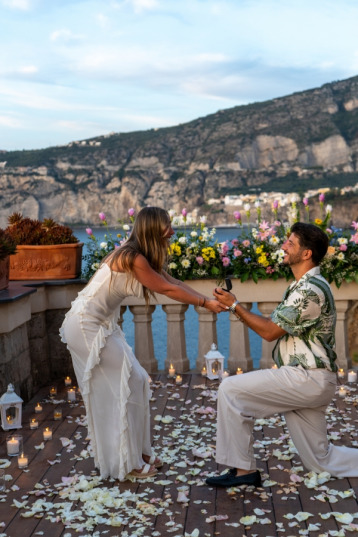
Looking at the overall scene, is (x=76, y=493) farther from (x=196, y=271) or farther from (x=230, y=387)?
(x=196, y=271)

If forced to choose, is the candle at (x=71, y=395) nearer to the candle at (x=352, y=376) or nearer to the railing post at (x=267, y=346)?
the railing post at (x=267, y=346)

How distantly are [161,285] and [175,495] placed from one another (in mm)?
1139

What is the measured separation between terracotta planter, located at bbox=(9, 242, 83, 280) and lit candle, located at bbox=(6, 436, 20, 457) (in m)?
2.49

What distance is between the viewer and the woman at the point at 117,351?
4.17 metres

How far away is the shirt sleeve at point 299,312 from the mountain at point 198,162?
2631 inches

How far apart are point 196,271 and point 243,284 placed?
450 mm

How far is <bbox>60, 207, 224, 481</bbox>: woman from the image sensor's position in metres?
4.17

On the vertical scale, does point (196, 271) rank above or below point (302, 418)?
above

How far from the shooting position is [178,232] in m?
7.00

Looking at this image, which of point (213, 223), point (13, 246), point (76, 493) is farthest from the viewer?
point (213, 223)

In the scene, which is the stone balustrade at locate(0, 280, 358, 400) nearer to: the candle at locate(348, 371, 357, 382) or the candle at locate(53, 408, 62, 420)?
the candle at locate(348, 371, 357, 382)

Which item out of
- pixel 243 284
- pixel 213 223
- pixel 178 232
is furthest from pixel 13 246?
pixel 213 223

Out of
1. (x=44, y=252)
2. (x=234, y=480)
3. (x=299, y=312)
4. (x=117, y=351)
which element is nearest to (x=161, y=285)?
(x=117, y=351)

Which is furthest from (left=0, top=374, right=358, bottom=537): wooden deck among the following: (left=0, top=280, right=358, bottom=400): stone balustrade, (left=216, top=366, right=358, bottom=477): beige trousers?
(left=0, top=280, right=358, bottom=400): stone balustrade
